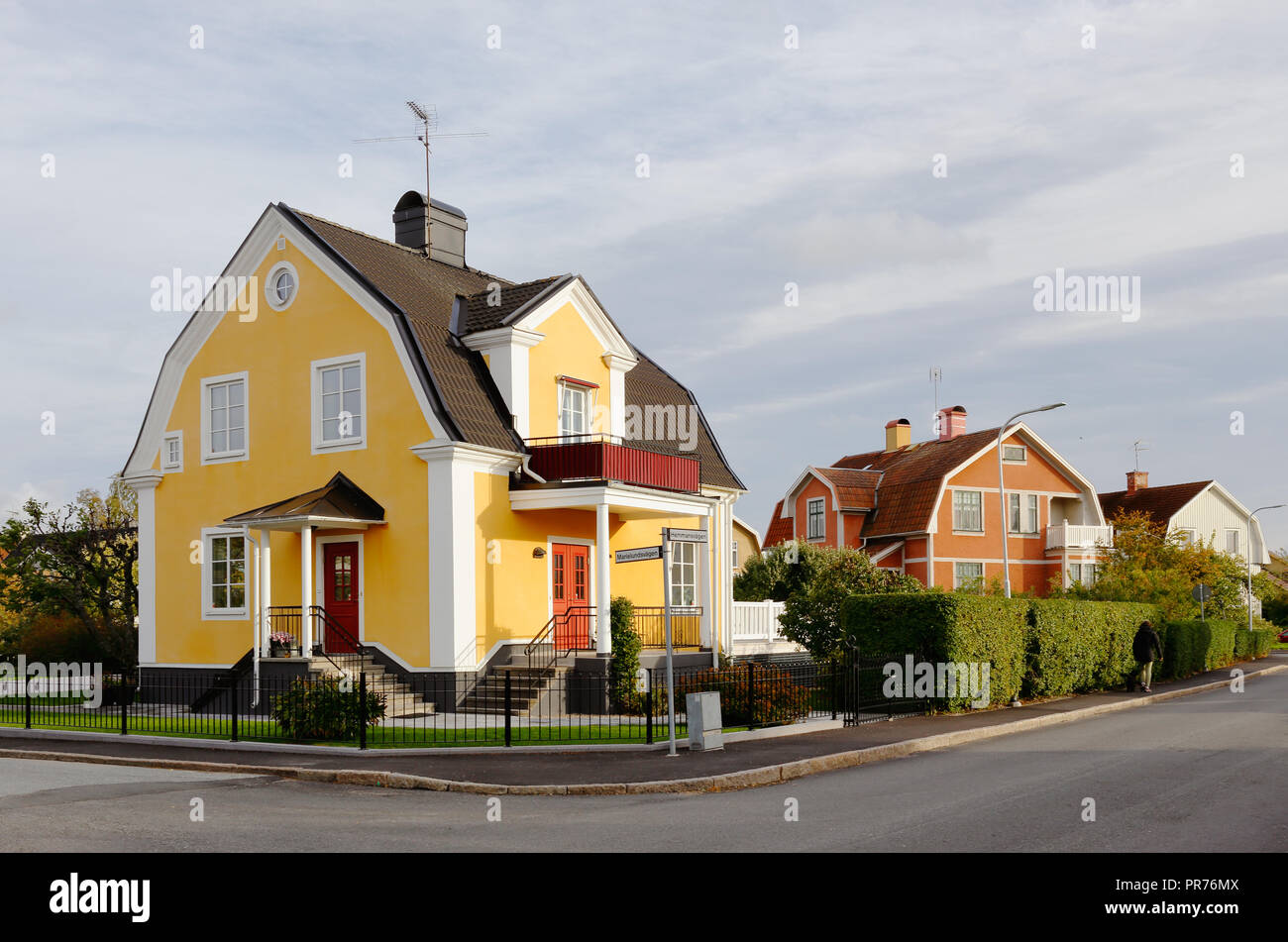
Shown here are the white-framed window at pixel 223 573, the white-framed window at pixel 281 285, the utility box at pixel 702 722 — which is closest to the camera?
the utility box at pixel 702 722

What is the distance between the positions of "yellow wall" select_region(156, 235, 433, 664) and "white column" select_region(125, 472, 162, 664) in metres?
0.18

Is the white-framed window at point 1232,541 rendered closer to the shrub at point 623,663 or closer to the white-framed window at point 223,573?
the shrub at point 623,663

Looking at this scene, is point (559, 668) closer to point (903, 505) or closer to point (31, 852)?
point (31, 852)

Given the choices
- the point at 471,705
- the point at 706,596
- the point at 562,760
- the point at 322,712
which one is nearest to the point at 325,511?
the point at 471,705

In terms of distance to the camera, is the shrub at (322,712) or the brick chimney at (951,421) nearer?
the shrub at (322,712)

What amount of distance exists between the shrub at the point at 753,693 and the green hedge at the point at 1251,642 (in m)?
32.1

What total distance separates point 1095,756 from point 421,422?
13.9 m

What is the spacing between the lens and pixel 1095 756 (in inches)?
614

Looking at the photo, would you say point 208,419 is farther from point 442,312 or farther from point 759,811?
point 759,811

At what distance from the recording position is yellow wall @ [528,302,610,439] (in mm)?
26109

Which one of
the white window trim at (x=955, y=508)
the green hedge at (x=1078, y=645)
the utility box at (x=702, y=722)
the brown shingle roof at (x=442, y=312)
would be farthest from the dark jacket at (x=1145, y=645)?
the white window trim at (x=955, y=508)

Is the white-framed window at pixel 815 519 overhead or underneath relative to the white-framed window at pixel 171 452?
underneath

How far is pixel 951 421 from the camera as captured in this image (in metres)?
58.0

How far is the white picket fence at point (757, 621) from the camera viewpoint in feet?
103
